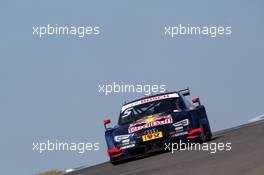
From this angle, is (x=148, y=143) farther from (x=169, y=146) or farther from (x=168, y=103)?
(x=168, y=103)

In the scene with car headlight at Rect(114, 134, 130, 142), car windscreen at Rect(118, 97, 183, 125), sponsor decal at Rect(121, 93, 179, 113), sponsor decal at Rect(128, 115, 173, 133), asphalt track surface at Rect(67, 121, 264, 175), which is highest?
sponsor decal at Rect(121, 93, 179, 113)

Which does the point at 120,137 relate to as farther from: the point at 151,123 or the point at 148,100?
the point at 148,100

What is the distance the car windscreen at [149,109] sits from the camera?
17406mm

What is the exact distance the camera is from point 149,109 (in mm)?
17562

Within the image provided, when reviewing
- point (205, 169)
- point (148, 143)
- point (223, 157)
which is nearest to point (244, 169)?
point (205, 169)

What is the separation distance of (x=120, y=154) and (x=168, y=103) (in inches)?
66.3

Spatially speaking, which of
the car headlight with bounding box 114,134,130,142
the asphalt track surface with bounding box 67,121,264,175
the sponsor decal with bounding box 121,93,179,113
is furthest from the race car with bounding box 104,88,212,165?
the asphalt track surface with bounding box 67,121,264,175

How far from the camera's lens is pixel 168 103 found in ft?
57.8

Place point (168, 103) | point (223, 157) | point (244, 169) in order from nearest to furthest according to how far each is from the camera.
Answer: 1. point (244, 169)
2. point (223, 157)
3. point (168, 103)

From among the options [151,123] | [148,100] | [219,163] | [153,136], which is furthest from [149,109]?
[219,163]

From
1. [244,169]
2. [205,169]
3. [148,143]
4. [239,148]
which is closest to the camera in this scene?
[244,169]

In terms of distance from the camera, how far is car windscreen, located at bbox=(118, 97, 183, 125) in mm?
17406


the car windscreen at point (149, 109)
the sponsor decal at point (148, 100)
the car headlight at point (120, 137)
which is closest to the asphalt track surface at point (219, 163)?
the car headlight at point (120, 137)

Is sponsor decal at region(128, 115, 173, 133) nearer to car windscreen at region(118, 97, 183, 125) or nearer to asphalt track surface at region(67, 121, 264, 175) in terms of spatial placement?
car windscreen at region(118, 97, 183, 125)
